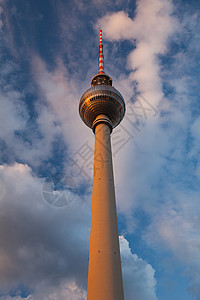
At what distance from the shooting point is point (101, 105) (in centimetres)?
4784

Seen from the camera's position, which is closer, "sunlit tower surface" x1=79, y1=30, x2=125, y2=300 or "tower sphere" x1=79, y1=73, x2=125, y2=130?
"sunlit tower surface" x1=79, y1=30, x2=125, y2=300

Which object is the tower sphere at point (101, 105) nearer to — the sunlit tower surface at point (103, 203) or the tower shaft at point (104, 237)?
the sunlit tower surface at point (103, 203)

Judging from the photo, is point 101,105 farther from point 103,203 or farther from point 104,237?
point 104,237

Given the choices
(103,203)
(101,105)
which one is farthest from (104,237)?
(101,105)

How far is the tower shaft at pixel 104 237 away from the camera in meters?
26.5

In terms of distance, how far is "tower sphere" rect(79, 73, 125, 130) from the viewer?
158 ft

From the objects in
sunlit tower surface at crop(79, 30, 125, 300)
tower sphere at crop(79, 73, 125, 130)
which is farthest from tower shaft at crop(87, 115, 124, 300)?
tower sphere at crop(79, 73, 125, 130)

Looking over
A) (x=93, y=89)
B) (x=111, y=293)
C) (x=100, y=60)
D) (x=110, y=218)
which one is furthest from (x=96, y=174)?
(x=100, y=60)

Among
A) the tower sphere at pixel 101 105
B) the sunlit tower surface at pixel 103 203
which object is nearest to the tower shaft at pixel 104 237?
the sunlit tower surface at pixel 103 203

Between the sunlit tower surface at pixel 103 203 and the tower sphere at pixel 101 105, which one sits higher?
Answer: the tower sphere at pixel 101 105

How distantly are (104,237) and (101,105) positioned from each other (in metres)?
27.5

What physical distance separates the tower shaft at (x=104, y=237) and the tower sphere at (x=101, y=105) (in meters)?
8.95

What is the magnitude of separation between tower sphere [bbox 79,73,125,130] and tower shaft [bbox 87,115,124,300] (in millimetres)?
8950

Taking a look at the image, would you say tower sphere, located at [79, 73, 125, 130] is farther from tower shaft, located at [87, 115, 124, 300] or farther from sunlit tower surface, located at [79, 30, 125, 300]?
tower shaft, located at [87, 115, 124, 300]
